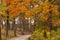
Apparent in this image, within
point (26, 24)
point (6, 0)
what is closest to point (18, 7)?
point (6, 0)

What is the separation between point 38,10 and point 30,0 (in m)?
2.07

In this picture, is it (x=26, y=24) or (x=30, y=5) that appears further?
(x=26, y=24)

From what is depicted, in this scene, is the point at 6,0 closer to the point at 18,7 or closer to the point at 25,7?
the point at 18,7

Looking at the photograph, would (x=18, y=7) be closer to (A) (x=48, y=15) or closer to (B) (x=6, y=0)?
(B) (x=6, y=0)

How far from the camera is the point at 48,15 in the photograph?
16.6 metres

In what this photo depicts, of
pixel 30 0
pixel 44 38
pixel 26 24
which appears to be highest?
pixel 30 0

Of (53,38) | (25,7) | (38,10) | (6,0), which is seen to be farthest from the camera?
(6,0)

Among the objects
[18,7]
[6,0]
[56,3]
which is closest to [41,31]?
[56,3]

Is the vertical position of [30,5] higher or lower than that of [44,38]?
higher

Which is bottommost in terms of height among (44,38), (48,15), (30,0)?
(44,38)

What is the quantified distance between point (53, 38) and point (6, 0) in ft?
38.4

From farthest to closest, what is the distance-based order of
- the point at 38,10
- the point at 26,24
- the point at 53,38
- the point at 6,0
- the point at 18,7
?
the point at 26,24 < the point at 6,0 < the point at 18,7 < the point at 38,10 < the point at 53,38

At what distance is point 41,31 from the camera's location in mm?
17031

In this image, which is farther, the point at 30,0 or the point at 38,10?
the point at 30,0
